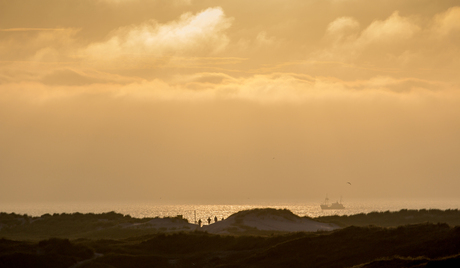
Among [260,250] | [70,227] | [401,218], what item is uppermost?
[70,227]

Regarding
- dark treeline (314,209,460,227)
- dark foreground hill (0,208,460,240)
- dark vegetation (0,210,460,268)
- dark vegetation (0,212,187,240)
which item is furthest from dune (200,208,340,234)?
dark vegetation (0,210,460,268)

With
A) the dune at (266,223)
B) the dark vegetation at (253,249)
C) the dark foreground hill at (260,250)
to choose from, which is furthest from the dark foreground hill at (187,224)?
the dark foreground hill at (260,250)

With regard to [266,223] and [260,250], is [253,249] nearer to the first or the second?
[260,250]

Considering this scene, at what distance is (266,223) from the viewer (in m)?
74.4

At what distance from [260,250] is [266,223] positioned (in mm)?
29078

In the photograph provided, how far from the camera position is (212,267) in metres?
42.1

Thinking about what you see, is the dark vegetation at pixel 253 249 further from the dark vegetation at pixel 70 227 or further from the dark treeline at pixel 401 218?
the dark treeline at pixel 401 218

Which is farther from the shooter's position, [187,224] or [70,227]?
[70,227]

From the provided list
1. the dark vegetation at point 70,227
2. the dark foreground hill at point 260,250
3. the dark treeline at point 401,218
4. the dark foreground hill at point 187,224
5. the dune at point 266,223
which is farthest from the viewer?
the dark treeline at point 401,218

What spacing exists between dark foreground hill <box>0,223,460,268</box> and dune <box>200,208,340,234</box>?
19.8m

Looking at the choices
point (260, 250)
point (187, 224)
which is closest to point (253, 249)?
point (260, 250)

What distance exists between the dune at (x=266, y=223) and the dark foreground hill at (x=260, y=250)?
1985cm

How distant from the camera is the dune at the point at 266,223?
2782 inches

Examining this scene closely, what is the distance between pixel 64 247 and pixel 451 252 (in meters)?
34.1
